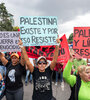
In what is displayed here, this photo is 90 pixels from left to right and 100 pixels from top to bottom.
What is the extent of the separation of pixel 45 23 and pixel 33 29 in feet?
1.05

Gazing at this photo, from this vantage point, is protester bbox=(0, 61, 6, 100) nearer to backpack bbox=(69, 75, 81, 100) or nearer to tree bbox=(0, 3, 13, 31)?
backpack bbox=(69, 75, 81, 100)

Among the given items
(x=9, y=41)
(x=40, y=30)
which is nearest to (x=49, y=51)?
(x=40, y=30)

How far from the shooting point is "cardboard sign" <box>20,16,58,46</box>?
8.55 ft

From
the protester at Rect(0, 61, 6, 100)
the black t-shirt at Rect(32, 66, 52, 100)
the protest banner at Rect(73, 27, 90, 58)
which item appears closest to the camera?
the black t-shirt at Rect(32, 66, 52, 100)

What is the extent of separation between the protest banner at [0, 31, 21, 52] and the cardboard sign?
54 cm

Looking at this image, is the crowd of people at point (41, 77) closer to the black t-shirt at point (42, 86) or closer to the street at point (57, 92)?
the black t-shirt at point (42, 86)

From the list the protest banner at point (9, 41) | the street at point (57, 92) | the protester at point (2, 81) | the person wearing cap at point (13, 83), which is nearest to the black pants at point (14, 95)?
the person wearing cap at point (13, 83)

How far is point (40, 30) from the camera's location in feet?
8.71

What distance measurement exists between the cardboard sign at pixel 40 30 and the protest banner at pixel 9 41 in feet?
1.77

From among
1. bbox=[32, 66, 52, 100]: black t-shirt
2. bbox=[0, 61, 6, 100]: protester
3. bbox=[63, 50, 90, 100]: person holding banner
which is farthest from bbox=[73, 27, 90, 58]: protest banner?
bbox=[0, 61, 6, 100]: protester

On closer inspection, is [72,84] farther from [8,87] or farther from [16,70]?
[8,87]

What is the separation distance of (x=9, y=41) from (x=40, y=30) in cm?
93

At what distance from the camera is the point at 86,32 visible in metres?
2.91

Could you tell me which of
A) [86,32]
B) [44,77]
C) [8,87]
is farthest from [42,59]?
[86,32]
